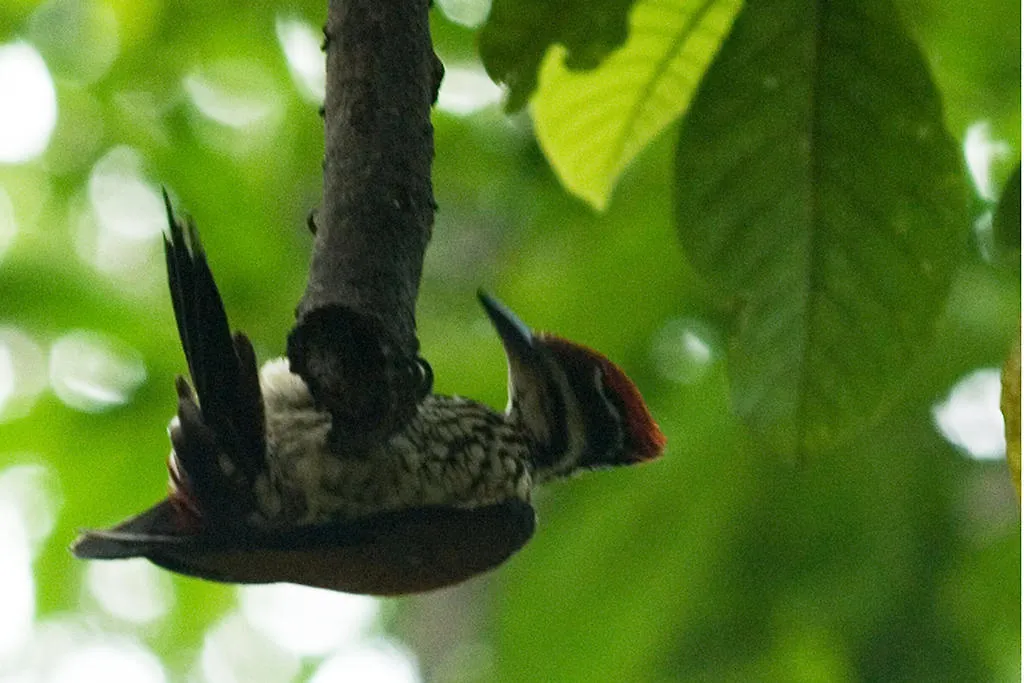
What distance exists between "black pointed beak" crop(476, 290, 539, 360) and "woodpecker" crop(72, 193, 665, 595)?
29 centimetres

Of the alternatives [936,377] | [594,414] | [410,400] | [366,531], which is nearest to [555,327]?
[594,414]

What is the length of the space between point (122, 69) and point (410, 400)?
3.10 m

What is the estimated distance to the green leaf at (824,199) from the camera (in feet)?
5.98

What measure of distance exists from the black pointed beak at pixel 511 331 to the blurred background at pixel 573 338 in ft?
0.95

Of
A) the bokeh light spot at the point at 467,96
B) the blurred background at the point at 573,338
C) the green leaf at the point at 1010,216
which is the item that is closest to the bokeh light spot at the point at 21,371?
the blurred background at the point at 573,338

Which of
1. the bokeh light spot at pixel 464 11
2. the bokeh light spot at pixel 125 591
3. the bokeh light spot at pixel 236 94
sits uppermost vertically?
the bokeh light spot at pixel 464 11

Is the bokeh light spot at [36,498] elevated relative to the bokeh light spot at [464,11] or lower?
lower

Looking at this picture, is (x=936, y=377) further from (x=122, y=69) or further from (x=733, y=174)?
(x=122, y=69)

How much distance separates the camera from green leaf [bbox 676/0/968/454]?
1.82 m

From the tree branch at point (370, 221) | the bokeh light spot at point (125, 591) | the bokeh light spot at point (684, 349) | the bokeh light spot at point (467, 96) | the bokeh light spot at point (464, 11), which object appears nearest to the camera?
the tree branch at point (370, 221)

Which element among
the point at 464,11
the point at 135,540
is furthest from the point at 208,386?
the point at 464,11

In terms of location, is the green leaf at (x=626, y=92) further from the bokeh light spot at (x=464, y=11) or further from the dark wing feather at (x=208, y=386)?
the bokeh light spot at (x=464, y=11)

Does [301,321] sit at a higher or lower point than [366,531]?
higher

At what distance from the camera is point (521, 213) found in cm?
467
